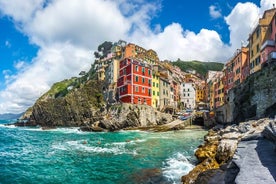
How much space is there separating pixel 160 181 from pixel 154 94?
210 feet

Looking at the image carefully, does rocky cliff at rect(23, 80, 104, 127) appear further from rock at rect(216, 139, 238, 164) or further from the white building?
rock at rect(216, 139, 238, 164)

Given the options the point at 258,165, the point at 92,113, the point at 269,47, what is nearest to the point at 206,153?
the point at 258,165

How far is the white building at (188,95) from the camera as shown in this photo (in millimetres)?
114756

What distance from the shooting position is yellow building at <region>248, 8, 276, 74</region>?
151ft

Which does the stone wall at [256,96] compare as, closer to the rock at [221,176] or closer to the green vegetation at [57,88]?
the rock at [221,176]

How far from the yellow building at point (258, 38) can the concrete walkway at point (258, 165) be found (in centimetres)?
3902

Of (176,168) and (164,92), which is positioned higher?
(164,92)

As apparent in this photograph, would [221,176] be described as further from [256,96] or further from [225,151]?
[256,96]

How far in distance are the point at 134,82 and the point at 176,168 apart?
173ft

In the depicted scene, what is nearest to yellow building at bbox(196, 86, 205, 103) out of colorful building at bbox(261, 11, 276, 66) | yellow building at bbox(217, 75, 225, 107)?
yellow building at bbox(217, 75, 225, 107)

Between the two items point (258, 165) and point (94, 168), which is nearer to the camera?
point (258, 165)

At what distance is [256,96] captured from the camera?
3819 centimetres

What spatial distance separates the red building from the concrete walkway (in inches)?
2326

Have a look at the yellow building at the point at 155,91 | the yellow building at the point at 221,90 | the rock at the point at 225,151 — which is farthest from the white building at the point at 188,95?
the rock at the point at 225,151
